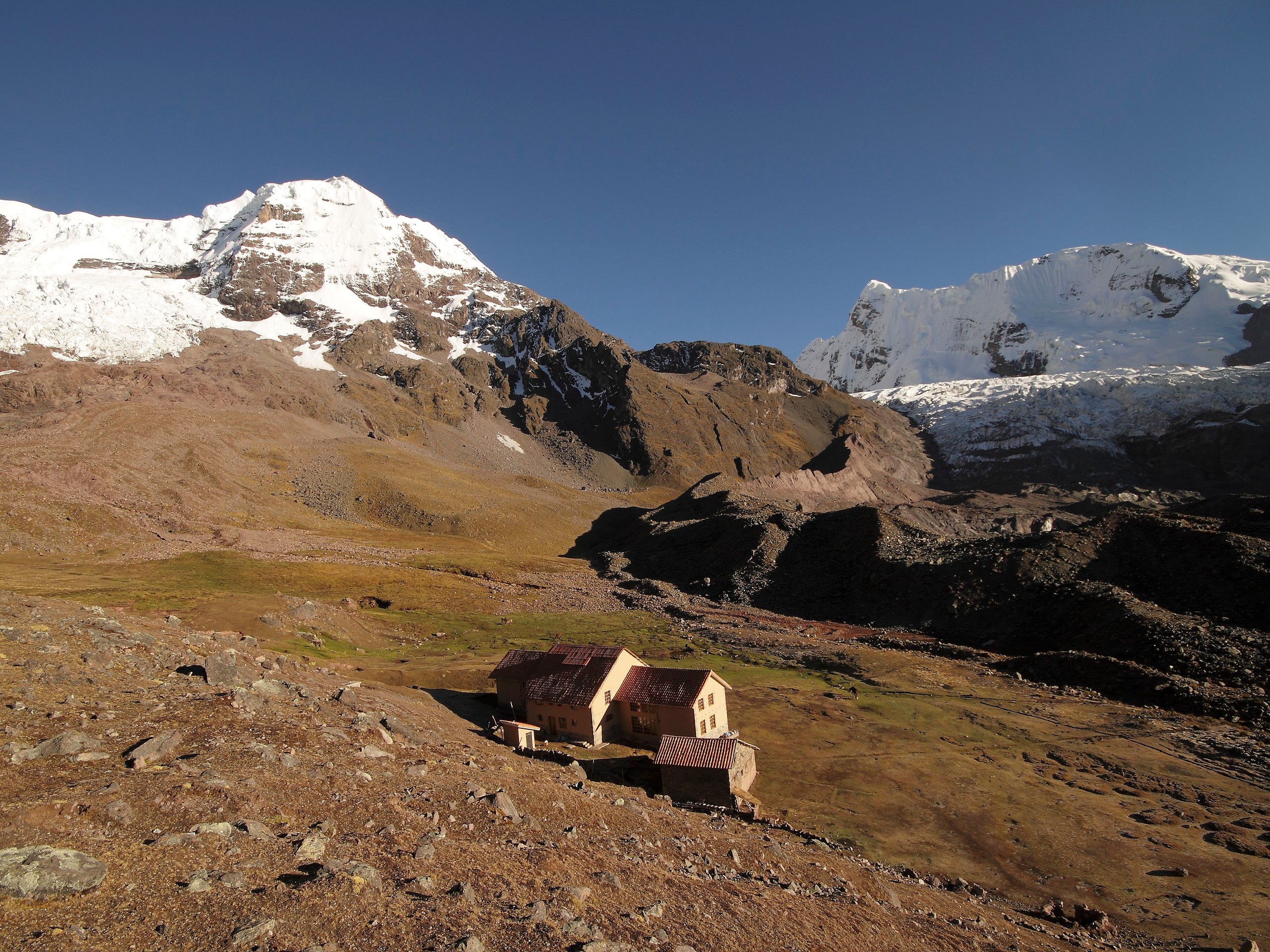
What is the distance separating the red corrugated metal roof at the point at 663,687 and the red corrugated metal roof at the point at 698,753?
405 centimetres

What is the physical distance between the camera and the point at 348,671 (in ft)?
126

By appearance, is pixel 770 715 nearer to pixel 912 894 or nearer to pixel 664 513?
pixel 912 894

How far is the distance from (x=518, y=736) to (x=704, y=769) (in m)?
8.66

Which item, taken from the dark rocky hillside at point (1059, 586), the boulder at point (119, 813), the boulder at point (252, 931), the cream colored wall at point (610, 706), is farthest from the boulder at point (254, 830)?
the dark rocky hillside at point (1059, 586)

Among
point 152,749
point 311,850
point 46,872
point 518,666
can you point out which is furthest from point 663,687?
point 46,872

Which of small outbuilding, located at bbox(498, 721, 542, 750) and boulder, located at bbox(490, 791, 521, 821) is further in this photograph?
small outbuilding, located at bbox(498, 721, 542, 750)

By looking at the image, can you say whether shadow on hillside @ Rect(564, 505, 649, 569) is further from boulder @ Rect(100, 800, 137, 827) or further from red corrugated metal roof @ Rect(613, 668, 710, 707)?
boulder @ Rect(100, 800, 137, 827)

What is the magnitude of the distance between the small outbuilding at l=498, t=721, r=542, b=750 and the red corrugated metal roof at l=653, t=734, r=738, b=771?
5.76m

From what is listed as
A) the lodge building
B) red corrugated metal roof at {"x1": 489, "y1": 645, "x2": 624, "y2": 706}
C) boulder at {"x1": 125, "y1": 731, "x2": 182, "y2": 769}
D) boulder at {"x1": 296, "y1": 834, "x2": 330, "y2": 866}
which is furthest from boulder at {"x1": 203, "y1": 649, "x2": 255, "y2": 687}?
the lodge building

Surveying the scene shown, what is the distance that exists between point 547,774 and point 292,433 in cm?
15810

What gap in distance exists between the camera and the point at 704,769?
2667 cm

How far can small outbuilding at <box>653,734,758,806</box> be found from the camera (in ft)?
86.3

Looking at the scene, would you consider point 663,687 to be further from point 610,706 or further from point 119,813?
point 119,813

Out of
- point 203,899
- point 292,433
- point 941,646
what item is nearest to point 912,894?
point 203,899
